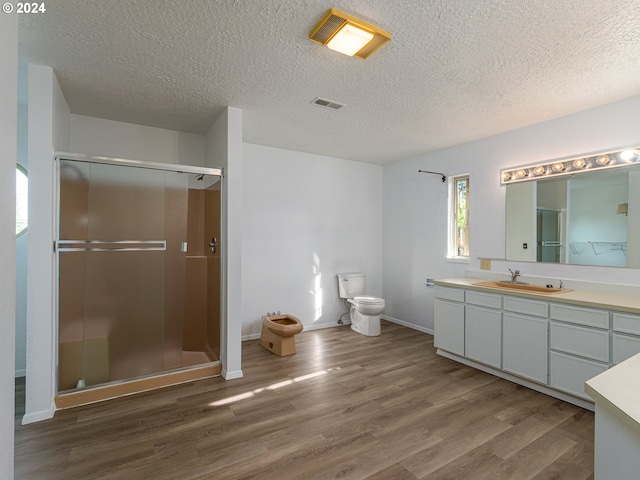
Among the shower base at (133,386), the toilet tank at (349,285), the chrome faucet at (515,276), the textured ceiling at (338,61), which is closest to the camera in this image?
the textured ceiling at (338,61)

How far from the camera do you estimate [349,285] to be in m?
4.77

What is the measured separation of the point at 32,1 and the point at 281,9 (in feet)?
4.36

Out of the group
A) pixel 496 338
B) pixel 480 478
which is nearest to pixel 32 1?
pixel 480 478

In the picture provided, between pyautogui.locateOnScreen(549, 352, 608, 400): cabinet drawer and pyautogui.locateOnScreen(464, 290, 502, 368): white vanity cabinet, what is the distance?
1.49 ft

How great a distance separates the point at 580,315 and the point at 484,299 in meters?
0.78

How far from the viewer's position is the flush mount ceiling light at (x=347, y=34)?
176 centimetres

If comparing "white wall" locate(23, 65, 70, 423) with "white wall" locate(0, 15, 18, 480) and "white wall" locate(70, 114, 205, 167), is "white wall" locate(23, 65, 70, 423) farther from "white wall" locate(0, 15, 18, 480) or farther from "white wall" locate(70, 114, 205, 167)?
"white wall" locate(0, 15, 18, 480)

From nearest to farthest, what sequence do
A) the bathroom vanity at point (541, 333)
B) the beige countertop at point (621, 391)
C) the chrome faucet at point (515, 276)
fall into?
1. the beige countertop at point (621, 391)
2. the bathroom vanity at point (541, 333)
3. the chrome faucet at point (515, 276)

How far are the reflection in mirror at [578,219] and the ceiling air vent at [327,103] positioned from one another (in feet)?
7.09

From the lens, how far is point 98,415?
237 cm

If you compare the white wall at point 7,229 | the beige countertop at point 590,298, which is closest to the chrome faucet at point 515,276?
the beige countertop at point 590,298

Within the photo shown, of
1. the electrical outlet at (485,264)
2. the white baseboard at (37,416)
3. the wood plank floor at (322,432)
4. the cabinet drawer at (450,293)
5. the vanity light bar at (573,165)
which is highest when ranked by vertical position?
Answer: the vanity light bar at (573,165)

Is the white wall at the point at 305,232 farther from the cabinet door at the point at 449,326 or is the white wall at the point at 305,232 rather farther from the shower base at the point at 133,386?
the cabinet door at the point at 449,326

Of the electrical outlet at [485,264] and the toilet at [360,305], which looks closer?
the electrical outlet at [485,264]
